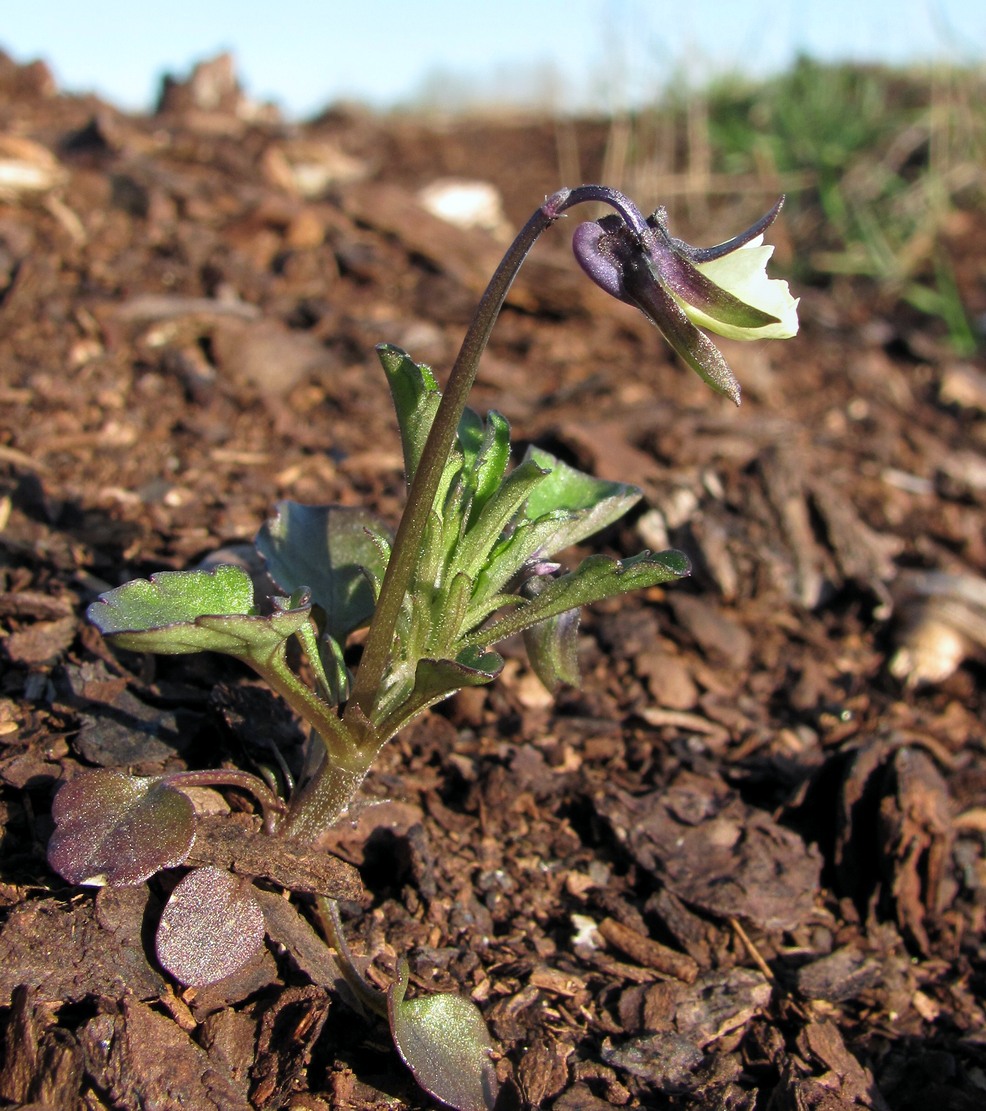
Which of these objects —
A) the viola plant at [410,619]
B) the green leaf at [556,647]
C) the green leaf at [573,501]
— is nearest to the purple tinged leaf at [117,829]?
the viola plant at [410,619]

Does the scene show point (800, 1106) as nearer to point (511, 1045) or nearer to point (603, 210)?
point (511, 1045)

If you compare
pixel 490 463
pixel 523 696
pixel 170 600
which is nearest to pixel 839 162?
pixel 523 696

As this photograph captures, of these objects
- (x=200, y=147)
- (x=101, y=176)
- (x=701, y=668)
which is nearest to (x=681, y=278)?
(x=701, y=668)

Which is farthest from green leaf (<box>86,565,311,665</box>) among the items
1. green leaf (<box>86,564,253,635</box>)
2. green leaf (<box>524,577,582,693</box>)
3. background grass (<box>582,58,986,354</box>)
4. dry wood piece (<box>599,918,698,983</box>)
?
background grass (<box>582,58,986,354</box>)

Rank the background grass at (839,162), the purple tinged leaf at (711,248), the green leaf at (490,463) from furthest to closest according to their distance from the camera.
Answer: the background grass at (839,162) → the green leaf at (490,463) → the purple tinged leaf at (711,248)

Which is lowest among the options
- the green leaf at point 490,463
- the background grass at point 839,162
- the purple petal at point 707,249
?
the green leaf at point 490,463

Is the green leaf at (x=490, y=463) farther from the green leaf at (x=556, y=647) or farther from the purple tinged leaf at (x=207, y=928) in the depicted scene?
the purple tinged leaf at (x=207, y=928)

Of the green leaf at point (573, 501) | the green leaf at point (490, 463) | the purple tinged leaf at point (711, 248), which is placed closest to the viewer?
the purple tinged leaf at point (711, 248)
